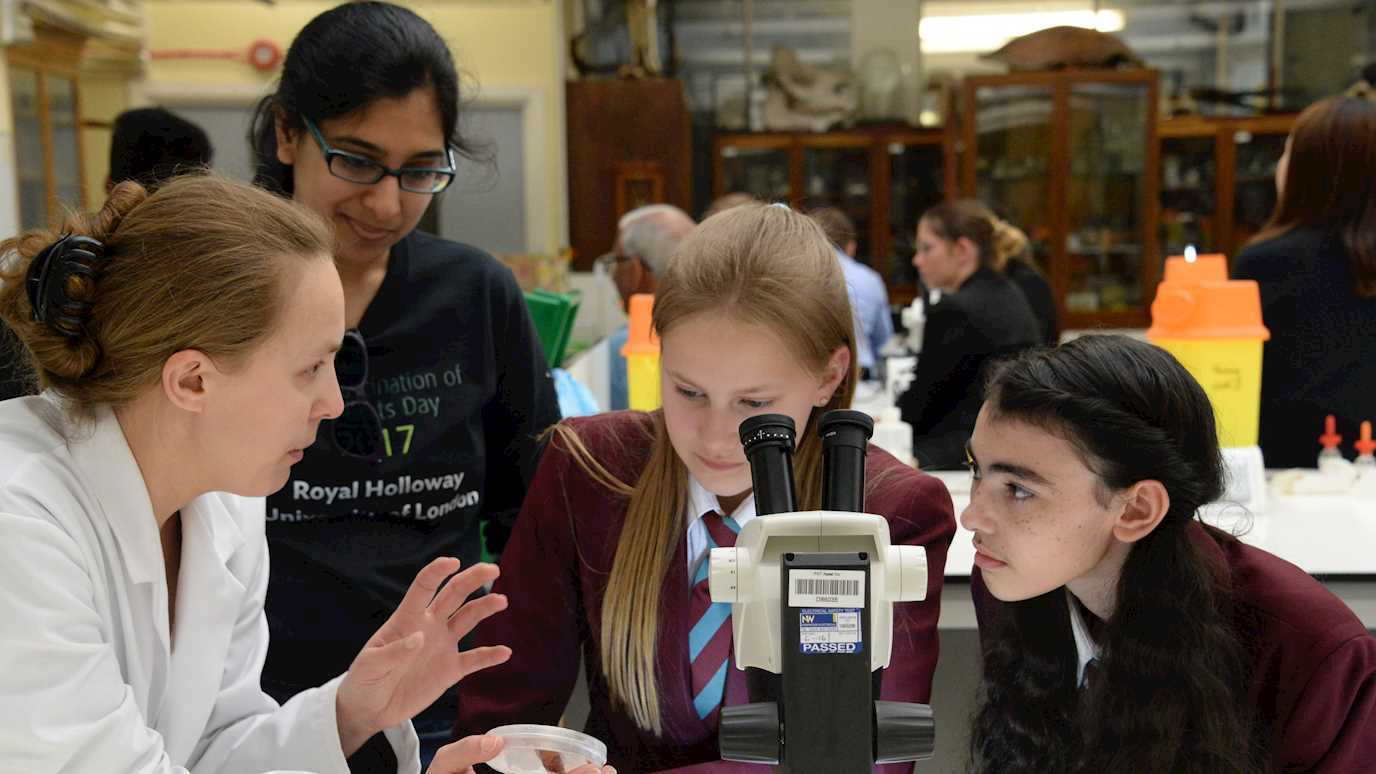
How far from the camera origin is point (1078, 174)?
695 cm

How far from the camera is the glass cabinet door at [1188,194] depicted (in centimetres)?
712

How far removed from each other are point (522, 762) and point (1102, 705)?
57cm

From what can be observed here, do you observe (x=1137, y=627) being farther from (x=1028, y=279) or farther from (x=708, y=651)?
(x=1028, y=279)

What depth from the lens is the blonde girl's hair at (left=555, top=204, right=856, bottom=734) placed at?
1.32 m

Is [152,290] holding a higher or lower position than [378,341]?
higher

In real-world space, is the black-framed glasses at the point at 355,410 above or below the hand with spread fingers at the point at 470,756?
above

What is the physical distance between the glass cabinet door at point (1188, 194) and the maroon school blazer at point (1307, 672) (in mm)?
6243

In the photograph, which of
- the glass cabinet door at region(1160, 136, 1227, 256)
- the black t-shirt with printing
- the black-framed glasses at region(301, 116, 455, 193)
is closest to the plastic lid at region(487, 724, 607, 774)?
the black t-shirt with printing

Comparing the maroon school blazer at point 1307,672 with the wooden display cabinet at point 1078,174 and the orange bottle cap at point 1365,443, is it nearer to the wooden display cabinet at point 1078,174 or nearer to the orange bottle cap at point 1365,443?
the orange bottle cap at point 1365,443

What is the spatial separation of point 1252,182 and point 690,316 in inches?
260

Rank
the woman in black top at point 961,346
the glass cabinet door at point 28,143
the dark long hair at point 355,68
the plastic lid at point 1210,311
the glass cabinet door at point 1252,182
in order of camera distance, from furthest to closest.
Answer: the glass cabinet door at point 1252,182 < the glass cabinet door at point 28,143 < the woman in black top at point 961,346 < the plastic lid at point 1210,311 < the dark long hair at point 355,68

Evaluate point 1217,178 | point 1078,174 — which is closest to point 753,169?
point 1078,174

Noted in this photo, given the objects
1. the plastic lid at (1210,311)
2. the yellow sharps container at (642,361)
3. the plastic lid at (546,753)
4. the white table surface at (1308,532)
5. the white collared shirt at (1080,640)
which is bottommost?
the white table surface at (1308,532)

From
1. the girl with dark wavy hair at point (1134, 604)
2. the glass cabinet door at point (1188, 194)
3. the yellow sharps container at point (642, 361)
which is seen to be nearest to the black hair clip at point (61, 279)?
the girl with dark wavy hair at point (1134, 604)
